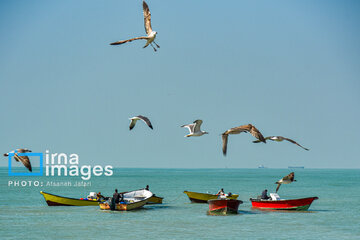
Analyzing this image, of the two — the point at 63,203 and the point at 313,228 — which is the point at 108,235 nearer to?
the point at 313,228

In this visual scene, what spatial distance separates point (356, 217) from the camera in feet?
146

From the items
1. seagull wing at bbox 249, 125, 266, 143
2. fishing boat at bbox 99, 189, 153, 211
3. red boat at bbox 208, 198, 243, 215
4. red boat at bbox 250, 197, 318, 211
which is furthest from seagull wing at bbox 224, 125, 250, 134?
red boat at bbox 250, 197, 318, 211

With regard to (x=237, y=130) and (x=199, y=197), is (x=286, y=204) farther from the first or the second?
(x=237, y=130)

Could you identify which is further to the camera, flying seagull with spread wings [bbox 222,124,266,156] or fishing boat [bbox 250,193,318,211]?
fishing boat [bbox 250,193,318,211]

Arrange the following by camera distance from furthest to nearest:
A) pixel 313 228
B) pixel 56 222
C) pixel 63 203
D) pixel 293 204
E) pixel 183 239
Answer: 1. pixel 63 203
2. pixel 293 204
3. pixel 56 222
4. pixel 313 228
5. pixel 183 239

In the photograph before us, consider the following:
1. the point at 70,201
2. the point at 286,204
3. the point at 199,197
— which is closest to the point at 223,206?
the point at 286,204

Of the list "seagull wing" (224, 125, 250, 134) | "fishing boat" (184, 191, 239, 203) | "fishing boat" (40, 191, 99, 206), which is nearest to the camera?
"seagull wing" (224, 125, 250, 134)

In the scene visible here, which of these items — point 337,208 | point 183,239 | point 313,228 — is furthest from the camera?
point 337,208

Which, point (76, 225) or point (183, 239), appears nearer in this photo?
point (183, 239)

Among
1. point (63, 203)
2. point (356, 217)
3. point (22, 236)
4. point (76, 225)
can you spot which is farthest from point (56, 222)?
point (356, 217)

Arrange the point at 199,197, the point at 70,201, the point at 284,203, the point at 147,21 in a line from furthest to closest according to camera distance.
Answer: the point at 199,197 < the point at 70,201 < the point at 284,203 < the point at 147,21

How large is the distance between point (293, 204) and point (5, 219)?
74.1 ft

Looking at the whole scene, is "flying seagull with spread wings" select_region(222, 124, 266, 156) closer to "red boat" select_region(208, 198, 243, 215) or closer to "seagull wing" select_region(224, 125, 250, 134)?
"seagull wing" select_region(224, 125, 250, 134)

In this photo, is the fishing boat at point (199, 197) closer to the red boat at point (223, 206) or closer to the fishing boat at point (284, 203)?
the fishing boat at point (284, 203)
